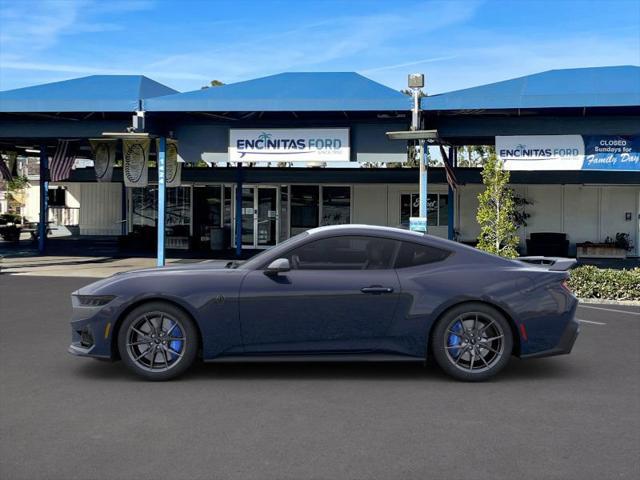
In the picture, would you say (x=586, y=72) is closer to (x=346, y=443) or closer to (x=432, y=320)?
(x=432, y=320)

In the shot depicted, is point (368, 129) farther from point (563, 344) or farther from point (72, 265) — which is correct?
point (563, 344)

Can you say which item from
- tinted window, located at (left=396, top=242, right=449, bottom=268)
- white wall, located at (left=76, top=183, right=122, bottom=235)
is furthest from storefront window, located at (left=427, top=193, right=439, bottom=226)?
tinted window, located at (left=396, top=242, right=449, bottom=268)

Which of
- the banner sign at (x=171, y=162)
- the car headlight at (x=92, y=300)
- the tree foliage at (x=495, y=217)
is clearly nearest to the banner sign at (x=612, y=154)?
the tree foliage at (x=495, y=217)

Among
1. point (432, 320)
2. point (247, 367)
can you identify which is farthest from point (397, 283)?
point (247, 367)

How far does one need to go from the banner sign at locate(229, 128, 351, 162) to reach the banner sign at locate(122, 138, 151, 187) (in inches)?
117

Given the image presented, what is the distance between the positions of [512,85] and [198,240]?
1408 cm

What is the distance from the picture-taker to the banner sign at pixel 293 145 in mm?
17703

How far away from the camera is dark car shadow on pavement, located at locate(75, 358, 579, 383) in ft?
21.0

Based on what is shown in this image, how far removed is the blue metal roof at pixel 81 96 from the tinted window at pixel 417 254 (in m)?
12.9

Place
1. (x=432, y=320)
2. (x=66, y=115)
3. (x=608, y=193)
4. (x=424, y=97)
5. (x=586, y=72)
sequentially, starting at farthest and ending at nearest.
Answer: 1. (x=608, y=193)
2. (x=66, y=115)
3. (x=586, y=72)
4. (x=424, y=97)
5. (x=432, y=320)

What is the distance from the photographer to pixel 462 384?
6176mm

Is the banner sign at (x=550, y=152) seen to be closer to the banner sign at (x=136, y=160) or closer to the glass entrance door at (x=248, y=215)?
the banner sign at (x=136, y=160)

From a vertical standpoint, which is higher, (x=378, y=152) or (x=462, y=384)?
(x=378, y=152)

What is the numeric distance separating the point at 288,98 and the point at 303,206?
9.73 metres
